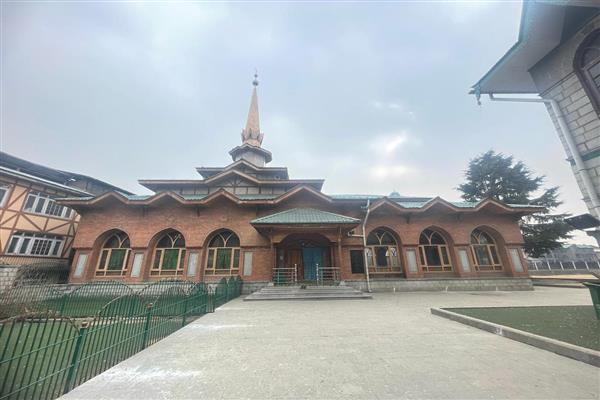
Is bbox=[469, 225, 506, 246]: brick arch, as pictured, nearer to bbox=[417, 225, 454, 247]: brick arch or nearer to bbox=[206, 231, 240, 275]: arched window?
bbox=[417, 225, 454, 247]: brick arch

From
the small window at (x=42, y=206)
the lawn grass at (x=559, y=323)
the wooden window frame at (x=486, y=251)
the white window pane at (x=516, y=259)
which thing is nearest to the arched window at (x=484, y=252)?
the wooden window frame at (x=486, y=251)

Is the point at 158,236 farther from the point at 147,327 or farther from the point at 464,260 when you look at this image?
the point at 464,260

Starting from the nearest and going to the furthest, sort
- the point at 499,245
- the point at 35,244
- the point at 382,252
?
1. the point at 382,252
2. the point at 499,245
3. the point at 35,244

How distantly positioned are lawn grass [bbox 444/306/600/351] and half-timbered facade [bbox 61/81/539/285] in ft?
25.0

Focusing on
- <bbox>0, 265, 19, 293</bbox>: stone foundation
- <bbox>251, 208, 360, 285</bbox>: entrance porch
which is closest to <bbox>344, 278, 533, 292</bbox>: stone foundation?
<bbox>251, 208, 360, 285</bbox>: entrance porch

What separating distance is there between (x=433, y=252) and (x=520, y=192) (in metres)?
17.3

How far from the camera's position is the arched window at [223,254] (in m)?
14.2

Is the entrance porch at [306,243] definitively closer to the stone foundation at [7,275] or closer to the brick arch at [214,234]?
the brick arch at [214,234]

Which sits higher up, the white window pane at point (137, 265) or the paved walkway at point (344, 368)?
the white window pane at point (137, 265)

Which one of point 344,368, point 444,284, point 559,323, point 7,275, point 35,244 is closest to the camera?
point 344,368

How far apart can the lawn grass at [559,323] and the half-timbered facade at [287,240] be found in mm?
7613

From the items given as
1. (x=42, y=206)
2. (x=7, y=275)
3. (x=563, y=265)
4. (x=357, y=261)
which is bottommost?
(x=7, y=275)

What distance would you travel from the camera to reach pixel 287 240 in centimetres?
1489

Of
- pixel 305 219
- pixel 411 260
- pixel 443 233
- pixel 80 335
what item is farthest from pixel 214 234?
pixel 443 233
